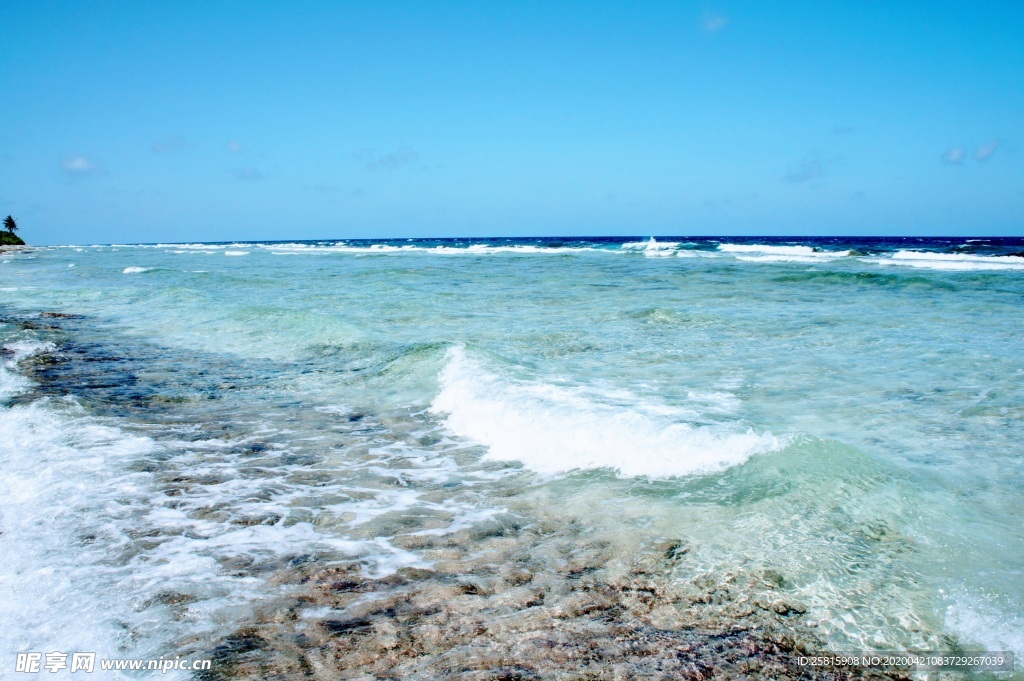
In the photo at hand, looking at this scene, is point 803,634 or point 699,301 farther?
point 699,301

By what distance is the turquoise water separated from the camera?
9.66 feet

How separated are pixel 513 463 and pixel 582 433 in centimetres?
66

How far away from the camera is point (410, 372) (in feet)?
26.0

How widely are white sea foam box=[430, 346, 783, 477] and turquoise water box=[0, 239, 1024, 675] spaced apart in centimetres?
3

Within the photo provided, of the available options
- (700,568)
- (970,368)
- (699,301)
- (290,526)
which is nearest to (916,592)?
(700,568)

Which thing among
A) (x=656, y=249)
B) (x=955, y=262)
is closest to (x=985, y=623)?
(x=955, y=262)

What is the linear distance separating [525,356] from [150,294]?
14.5 m

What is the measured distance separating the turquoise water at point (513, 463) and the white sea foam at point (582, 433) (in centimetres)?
3

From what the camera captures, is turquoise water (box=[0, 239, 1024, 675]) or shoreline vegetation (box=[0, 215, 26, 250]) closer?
turquoise water (box=[0, 239, 1024, 675])

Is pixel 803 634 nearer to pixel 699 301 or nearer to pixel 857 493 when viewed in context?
pixel 857 493

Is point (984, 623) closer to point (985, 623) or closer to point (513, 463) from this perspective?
point (985, 623)

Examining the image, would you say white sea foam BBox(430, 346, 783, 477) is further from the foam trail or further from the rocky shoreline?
the foam trail

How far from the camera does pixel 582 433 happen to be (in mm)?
5176

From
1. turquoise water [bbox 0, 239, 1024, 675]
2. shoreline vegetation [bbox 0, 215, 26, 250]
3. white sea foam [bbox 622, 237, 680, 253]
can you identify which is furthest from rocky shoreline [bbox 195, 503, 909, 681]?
shoreline vegetation [bbox 0, 215, 26, 250]
